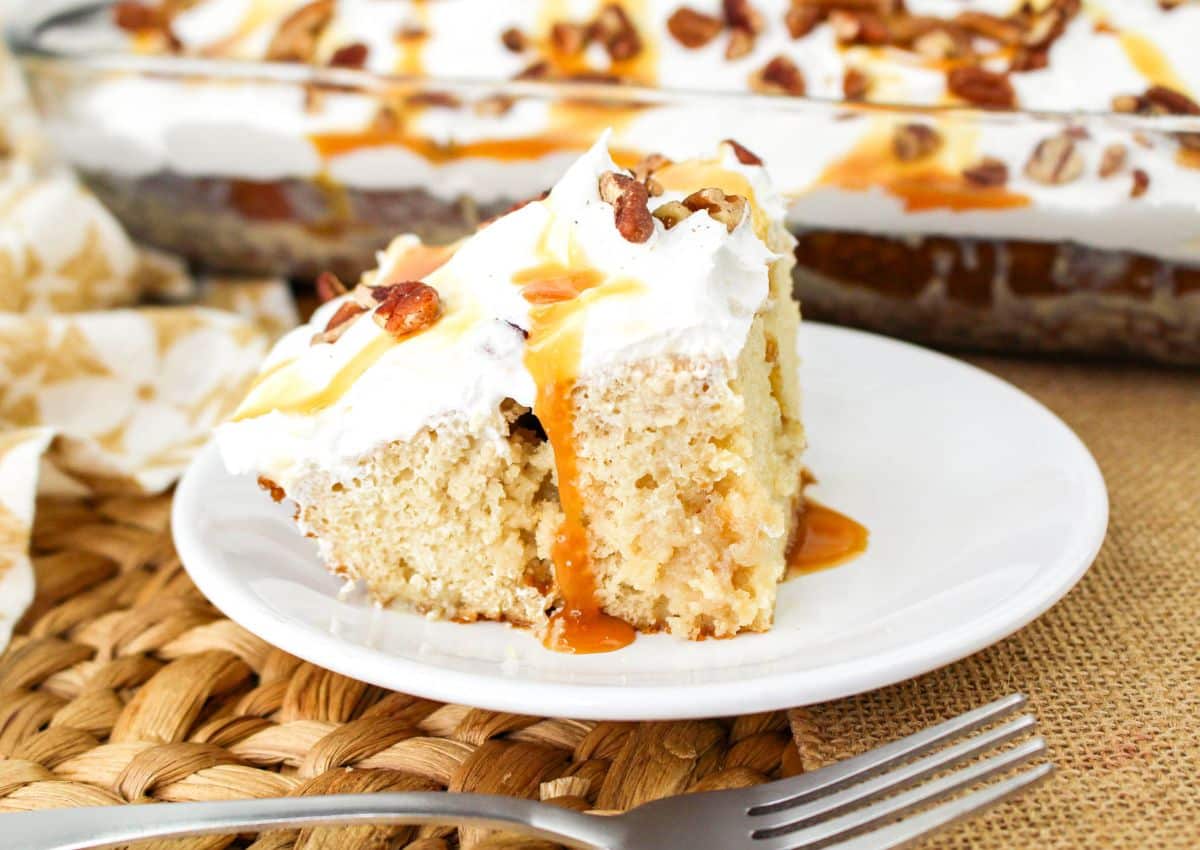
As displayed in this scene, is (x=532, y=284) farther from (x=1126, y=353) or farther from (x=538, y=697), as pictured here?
(x=1126, y=353)

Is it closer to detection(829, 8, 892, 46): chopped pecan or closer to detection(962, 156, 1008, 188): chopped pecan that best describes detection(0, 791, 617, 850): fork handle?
detection(962, 156, 1008, 188): chopped pecan

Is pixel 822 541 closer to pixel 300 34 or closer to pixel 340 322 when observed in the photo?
pixel 340 322

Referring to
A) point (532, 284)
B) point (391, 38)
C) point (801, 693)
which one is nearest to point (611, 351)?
point (532, 284)

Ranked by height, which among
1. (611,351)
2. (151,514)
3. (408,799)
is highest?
(611,351)

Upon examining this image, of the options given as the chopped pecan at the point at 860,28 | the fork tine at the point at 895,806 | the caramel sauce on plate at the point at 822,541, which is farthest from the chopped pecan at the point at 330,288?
the chopped pecan at the point at 860,28

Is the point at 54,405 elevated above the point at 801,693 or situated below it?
below

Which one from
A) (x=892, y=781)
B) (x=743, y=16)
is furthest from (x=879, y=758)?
(x=743, y=16)
